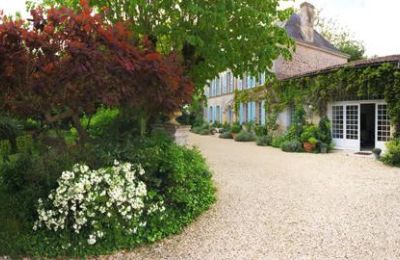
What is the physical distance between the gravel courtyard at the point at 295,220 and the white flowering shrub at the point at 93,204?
0.36m

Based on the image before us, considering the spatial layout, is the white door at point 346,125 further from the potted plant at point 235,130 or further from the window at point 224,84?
the window at point 224,84

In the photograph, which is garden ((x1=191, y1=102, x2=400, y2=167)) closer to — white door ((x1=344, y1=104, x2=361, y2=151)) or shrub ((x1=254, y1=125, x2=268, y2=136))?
shrub ((x1=254, y1=125, x2=268, y2=136))

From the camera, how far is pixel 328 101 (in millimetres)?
13016

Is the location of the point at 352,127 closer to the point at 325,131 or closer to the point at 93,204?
the point at 325,131

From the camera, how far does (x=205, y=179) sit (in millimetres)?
5145

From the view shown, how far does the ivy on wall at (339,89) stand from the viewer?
10602 mm

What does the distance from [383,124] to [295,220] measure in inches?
337

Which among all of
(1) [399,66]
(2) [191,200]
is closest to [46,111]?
(2) [191,200]

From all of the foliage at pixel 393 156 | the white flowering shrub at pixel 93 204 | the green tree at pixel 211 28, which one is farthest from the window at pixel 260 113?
the white flowering shrub at pixel 93 204

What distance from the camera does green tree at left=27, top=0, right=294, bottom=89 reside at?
A: 17.2ft

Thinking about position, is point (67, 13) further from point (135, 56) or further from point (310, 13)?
point (310, 13)

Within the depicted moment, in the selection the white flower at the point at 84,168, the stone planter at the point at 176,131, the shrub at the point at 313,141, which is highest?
the stone planter at the point at 176,131

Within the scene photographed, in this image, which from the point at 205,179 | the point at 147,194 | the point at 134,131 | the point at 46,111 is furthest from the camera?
the point at 134,131

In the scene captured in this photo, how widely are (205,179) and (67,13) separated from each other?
9.77ft
